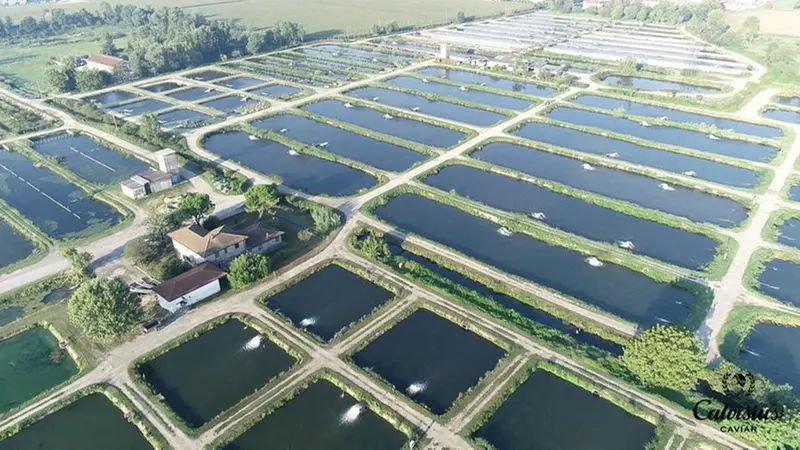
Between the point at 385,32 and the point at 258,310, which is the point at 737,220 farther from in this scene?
the point at 385,32

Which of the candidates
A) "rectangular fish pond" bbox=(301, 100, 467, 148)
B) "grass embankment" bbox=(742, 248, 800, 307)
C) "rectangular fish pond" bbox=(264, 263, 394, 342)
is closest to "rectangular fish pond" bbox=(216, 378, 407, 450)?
"rectangular fish pond" bbox=(264, 263, 394, 342)

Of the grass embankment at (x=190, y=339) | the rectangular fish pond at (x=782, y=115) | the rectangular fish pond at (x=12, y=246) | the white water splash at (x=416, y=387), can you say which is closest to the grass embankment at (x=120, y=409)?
the grass embankment at (x=190, y=339)

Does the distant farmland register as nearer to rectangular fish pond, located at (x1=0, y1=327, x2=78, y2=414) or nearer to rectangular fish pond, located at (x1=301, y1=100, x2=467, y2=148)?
rectangular fish pond, located at (x1=301, y1=100, x2=467, y2=148)

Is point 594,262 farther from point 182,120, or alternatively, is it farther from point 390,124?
point 182,120

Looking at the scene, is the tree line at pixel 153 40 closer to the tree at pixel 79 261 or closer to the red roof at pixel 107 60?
the red roof at pixel 107 60

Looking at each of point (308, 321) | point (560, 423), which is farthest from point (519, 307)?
point (308, 321)

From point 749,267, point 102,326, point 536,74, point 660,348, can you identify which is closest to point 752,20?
point 536,74
